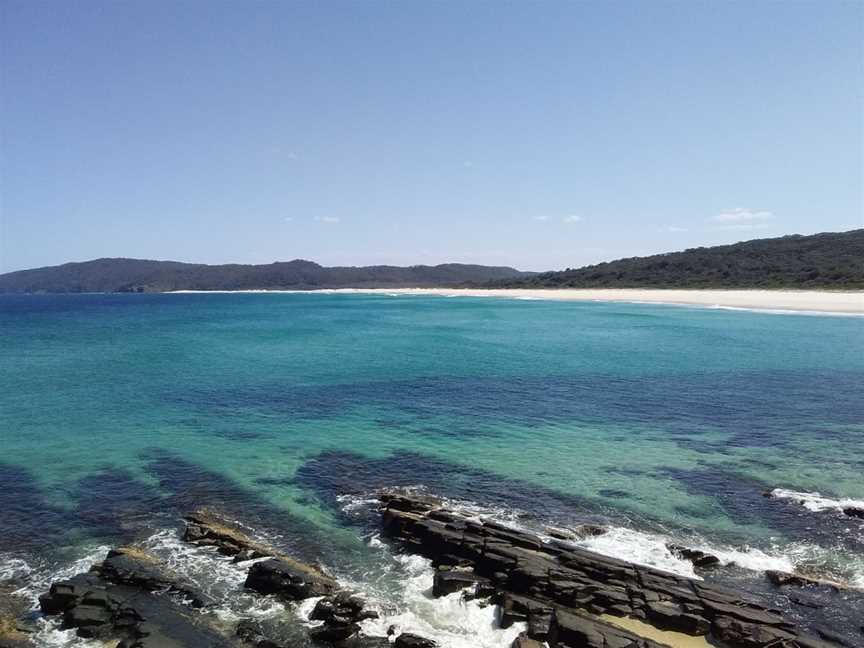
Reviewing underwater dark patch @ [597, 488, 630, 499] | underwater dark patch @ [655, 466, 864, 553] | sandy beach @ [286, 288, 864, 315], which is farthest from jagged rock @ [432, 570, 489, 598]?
sandy beach @ [286, 288, 864, 315]

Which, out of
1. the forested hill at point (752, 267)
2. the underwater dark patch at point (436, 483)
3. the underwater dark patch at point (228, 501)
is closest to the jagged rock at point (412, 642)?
the underwater dark patch at point (228, 501)

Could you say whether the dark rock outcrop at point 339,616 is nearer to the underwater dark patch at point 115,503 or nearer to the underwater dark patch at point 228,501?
the underwater dark patch at point 228,501

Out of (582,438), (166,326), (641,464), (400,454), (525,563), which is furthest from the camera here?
(166,326)

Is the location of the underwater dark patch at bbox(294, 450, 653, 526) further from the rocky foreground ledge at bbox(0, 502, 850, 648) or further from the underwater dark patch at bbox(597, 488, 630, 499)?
the rocky foreground ledge at bbox(0, 502, 850, 648)

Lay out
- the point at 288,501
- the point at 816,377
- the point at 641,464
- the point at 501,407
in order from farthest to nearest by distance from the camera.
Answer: the point at 816,377
the point at 501,407
the point at 641,464
the point at 288,501

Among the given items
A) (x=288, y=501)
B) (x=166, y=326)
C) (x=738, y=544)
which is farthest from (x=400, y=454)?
(x=166, y=326)

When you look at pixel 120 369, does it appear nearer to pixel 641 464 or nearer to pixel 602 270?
pixel 641 464

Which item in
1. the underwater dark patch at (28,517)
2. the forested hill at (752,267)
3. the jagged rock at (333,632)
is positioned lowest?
the jagged rock at (333,632)

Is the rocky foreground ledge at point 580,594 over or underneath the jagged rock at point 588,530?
over
